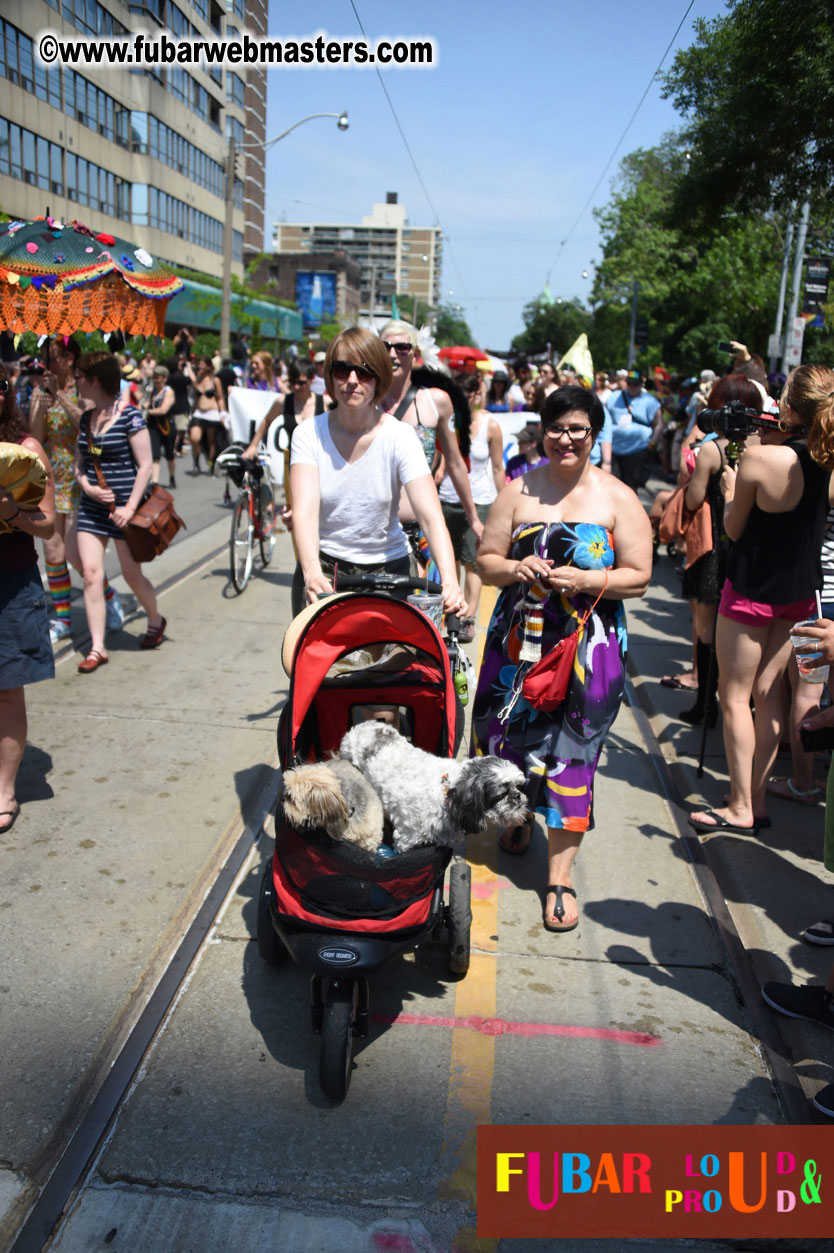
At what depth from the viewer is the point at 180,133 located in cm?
3027

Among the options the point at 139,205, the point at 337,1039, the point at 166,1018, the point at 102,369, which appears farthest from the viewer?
the point at 139,205

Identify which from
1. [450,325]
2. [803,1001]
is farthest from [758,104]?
[450,325]

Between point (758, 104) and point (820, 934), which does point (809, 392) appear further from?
point (758, 104)

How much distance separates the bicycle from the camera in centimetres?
912

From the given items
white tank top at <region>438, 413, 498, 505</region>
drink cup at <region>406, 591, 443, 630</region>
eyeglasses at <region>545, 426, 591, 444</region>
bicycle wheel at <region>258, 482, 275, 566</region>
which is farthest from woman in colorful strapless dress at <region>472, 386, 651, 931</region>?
bicycle wheel at <region>258, 482, 275, 566</region>

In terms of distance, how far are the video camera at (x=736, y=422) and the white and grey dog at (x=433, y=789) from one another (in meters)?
2.17

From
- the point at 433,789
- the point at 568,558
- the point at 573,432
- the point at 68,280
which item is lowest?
the point at 433,789

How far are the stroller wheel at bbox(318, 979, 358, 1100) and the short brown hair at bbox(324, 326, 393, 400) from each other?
2331mm

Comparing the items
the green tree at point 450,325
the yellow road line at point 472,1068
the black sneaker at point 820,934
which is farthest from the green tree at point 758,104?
the green tree at point 450,325

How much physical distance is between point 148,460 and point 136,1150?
4.99 meters

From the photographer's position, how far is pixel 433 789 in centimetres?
323

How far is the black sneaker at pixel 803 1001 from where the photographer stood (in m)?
3.37

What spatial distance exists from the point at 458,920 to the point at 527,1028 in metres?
0.42

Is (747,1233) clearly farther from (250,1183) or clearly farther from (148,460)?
(148,460)
